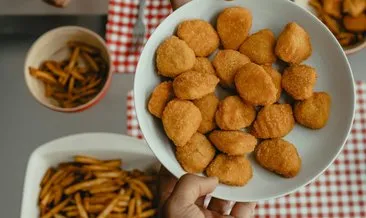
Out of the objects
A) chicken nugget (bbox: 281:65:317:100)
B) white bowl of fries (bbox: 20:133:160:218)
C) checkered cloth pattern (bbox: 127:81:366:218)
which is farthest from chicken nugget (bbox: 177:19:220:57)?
checkered cloth pattern (bbox: 127:81:366:218)

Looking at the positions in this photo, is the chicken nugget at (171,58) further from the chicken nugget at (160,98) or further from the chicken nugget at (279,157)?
the chicken nugget at (279,157)

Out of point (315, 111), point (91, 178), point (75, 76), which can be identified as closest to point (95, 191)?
point (91, 178)

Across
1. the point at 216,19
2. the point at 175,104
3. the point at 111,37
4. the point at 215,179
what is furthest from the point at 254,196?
the point at 111,37

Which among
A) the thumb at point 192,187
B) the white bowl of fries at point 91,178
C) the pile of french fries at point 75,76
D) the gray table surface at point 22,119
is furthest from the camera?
the gray table surface at point 22,119

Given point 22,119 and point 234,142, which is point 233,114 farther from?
point 22,119

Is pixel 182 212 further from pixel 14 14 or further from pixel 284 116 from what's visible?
pixel 14 14

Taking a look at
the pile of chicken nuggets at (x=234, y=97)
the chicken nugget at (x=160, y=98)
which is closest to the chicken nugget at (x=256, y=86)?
the pile of chicken nuggets at (x=234, y=97)

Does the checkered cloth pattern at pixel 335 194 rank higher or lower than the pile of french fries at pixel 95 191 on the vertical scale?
lower
